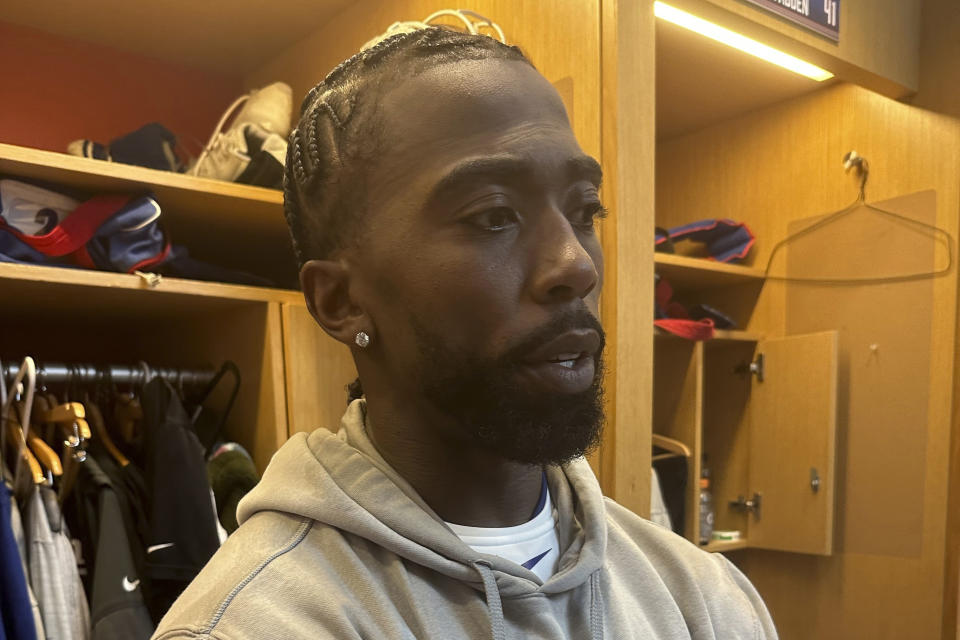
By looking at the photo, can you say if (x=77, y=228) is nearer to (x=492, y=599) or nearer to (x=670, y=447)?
(x=492, y=599)

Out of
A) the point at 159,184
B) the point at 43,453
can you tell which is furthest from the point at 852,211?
the point at 43,453

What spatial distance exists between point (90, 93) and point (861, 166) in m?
1.84

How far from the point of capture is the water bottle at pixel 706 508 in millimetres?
1874

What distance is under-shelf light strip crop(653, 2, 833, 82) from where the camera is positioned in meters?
1.28

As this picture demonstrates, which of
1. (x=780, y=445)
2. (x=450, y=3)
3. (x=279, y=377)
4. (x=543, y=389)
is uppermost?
(x=450, y=3)

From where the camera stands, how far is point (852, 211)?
1825 mm

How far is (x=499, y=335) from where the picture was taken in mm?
611

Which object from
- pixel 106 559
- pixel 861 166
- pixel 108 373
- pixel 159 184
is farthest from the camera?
pixel 861 166

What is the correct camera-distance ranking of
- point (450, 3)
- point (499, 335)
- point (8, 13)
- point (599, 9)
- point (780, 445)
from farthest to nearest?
point (780, 445) < point (8, 13) < point (450, 3) < point (599, 9) < point (499, 335)

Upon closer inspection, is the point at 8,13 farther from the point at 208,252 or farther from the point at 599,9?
the point at 599,9

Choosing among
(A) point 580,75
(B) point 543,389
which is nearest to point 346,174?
(B) point 543,389

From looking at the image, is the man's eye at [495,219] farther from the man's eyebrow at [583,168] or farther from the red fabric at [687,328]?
the red fabric at [687,328]

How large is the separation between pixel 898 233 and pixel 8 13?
2043 millimetres

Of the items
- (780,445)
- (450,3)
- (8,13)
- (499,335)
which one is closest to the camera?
(499,335)
